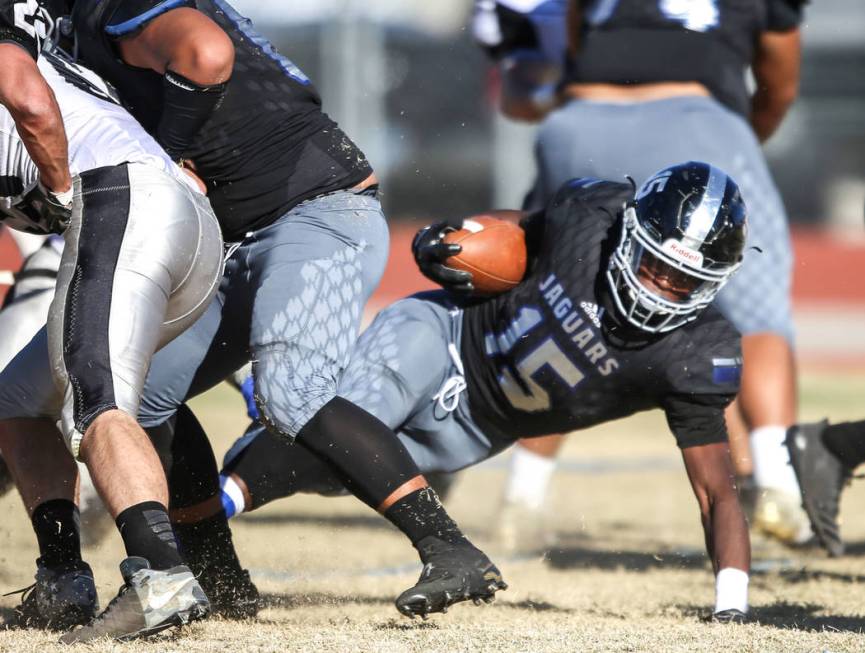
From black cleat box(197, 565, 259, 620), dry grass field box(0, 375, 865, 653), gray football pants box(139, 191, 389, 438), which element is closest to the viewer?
dry grass field box(0, 375, 865, 653)

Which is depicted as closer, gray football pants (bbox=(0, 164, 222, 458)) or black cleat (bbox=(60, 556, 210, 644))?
black cleat (bbox=(60, 556, 210, 644))

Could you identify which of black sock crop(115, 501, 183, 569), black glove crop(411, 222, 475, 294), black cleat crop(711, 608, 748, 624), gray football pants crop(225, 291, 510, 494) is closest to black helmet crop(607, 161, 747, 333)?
black glove crop(411, 222, 475, 294)

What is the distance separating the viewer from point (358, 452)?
10.9 ft

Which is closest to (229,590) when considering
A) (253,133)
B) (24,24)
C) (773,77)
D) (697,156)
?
(253,133)

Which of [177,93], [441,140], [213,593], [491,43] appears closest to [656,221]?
[177,93]

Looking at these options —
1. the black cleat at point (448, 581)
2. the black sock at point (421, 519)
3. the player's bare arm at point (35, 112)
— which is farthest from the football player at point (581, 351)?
the player's bare arm at point (35, 112)

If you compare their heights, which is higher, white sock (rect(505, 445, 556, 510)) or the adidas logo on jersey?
the adidas logo on jersey

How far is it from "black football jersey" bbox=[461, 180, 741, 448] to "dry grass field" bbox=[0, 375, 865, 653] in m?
0.56

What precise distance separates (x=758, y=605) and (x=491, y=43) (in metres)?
2.99

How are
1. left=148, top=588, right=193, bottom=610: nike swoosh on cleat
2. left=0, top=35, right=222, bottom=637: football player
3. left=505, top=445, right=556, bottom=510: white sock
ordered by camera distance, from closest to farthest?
left=148, top=588, right=193, bottom=610: nike swoosh on cleat, left=0, top=35, right=222, bottom=637: football player, left=505, top=445, right=556, bottom=510: white sock

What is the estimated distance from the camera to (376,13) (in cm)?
1349

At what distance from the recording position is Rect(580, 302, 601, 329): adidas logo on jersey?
3.78 meters

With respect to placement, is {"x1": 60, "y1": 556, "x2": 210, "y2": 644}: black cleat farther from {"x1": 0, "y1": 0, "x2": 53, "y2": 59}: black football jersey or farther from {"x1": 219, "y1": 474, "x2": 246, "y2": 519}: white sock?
{"x1": 0, "y1": 0, "x2": 53, "y2": 59}: black football jersey

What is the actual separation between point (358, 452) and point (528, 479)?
2.13 metres
